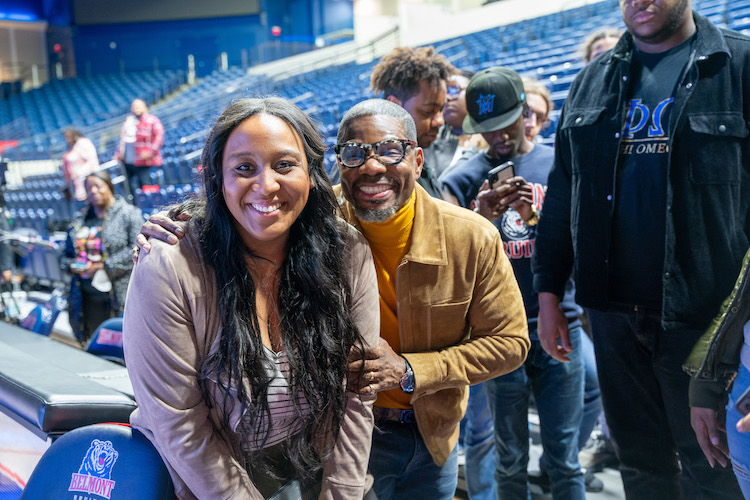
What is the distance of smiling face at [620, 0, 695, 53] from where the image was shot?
1569 millimetres

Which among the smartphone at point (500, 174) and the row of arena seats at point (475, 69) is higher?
the row of arena seats at point (475, 69)

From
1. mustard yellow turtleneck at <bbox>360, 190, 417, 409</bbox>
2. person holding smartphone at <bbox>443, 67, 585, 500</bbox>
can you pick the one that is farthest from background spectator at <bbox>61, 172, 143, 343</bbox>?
mustard yellow turtleneck at <bbox>360, 190, 417, 409</bbox>

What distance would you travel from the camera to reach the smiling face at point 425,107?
2.17 metres

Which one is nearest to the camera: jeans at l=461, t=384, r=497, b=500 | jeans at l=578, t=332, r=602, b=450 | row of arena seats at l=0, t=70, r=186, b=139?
jeans at l=461, t=384, r=497, b=500

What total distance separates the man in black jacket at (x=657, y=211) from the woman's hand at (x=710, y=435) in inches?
3.3

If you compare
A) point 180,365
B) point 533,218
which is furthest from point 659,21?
point 180,365

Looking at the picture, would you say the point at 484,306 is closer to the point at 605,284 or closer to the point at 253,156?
the point at 605,284

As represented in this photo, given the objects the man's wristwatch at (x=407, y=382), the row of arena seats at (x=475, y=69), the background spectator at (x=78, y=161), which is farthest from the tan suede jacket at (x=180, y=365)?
the background spectator at (x=78, y=161)

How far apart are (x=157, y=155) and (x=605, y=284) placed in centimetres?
736

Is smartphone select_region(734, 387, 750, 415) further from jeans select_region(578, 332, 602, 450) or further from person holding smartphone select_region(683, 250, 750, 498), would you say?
jeans select_region(578, 332, 602, 450)

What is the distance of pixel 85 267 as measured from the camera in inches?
172

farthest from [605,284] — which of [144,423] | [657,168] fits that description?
[144,423]

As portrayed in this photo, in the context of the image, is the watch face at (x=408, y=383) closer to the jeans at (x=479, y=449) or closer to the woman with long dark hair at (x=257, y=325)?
the woman with long dark hair at (x=257, y=325)

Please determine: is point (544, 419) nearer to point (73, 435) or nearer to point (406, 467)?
point (406, 467)
